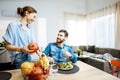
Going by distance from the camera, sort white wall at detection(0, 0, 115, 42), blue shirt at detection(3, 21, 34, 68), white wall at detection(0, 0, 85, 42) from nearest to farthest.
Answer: blue shirt at detection(3, 21, 34, 68) → white wall at detection(0, 0, 115, 42) → white wall at detection(0, 0, 85, 42)

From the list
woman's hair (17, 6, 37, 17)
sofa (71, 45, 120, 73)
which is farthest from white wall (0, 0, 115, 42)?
woman's hair (17, 6, 37, 17)

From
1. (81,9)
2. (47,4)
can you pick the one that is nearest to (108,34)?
(81,9)

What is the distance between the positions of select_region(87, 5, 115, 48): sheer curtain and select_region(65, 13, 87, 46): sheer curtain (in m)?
0.25

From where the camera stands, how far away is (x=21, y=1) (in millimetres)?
4629

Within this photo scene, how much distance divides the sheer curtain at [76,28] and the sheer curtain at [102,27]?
25 cm

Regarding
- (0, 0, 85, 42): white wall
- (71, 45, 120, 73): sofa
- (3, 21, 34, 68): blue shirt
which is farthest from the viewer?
(0, 0, 85, 42): white wall

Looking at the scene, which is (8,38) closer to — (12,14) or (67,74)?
(67,74)

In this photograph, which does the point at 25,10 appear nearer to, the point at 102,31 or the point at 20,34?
the point at 20,34

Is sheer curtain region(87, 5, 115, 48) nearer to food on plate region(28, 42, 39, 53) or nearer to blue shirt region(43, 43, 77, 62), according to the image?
blue shirt region(43, 43, 77, 62)

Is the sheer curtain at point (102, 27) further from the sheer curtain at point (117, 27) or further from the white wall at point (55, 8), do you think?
the white wall at point (55, 8)

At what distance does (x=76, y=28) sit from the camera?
18.5ft

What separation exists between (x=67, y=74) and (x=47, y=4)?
442cm

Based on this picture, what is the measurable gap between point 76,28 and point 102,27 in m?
1.25

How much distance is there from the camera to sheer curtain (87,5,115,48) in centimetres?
442
